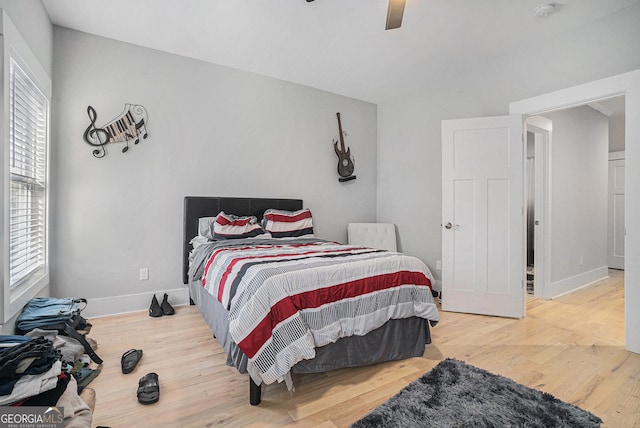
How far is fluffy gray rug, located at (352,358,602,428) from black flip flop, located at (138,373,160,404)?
1.12 metres

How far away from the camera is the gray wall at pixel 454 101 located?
2645mm

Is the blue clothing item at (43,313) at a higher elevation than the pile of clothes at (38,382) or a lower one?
lower

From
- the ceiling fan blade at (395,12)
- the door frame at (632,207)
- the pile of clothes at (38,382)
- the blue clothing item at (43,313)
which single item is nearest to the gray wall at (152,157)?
the blue clothing item at (43,313)

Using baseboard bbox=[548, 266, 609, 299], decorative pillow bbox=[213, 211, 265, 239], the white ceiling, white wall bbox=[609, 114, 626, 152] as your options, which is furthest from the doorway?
decorative pillow bbox=[213, 211, 265, 239]

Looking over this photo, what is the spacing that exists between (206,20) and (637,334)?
438 cm

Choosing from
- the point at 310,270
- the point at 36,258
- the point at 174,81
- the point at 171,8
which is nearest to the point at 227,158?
the point at 174,81

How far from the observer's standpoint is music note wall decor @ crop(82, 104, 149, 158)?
298cm

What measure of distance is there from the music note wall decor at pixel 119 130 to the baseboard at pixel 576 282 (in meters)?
5.06

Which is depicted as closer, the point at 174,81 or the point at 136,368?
the point at 136,368

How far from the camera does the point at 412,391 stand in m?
1.82

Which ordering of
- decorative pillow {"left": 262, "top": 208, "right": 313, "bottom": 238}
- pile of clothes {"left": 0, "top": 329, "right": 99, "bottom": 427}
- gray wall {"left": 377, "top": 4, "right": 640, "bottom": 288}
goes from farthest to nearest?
decorative pillow {"left": 262, "top": 208, "right": 313, "bottom": 238}
gray wall {"left": 377, "top": 4, "right": 640, "bottom": 288}
pile of clothes {"left": 0, "top": 329, "right": 99, "bottom": 427}

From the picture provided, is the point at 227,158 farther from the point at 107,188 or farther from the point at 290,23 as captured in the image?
the point at 290,23

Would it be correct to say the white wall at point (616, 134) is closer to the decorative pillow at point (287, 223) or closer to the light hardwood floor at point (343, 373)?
the light hardwood floor at point (343, 373)

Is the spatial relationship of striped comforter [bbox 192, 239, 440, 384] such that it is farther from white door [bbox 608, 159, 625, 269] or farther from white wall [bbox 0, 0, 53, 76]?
white door [bbox 608, 159, 625, 269]
